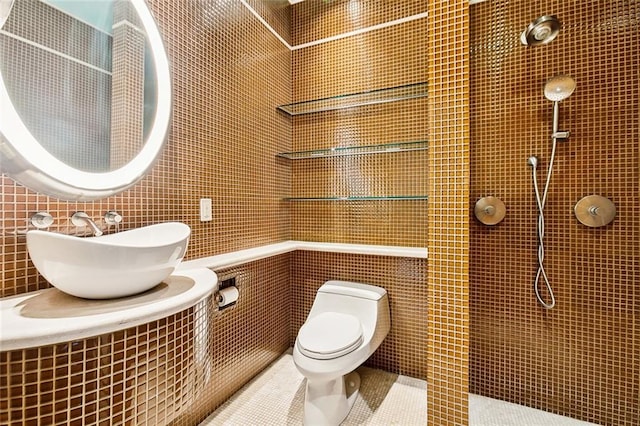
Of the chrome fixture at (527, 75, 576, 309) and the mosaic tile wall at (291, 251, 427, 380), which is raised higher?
the chrome fixture at (527, 75, 576, 309)

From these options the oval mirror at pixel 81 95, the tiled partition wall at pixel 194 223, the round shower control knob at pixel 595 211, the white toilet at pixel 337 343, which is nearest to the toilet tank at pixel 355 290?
the white toilet at pixel 337 343

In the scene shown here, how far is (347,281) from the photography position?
2.00 meters

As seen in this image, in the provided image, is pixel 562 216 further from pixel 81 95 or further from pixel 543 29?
pixel 81 95

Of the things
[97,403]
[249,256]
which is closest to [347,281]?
[249,256]

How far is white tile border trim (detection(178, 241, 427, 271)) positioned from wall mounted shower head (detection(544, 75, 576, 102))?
106 centimetres

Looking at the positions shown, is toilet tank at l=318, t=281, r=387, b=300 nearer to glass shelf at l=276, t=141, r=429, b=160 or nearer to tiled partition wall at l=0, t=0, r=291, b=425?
tiled partition wall at l=0, t=0, r=291, b=425

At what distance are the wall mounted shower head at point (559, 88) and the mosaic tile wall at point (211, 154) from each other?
1.68m

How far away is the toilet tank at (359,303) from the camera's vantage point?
1704 mm

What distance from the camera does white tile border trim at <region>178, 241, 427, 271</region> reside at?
1.38 meters

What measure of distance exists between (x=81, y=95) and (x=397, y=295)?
6.42 feet

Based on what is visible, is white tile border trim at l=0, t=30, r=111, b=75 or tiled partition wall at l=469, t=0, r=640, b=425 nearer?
white tile border trim at l=0, t=30, r=111, b=75

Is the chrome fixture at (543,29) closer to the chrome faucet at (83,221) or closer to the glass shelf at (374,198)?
the glass shelf at (374,198)

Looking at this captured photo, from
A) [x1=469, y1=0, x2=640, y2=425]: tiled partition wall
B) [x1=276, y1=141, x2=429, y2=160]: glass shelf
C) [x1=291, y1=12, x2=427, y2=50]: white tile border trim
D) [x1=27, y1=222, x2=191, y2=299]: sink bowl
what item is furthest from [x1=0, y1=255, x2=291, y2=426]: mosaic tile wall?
[x1=291, y1=12, x2=427, y2=50]: white tile border trim

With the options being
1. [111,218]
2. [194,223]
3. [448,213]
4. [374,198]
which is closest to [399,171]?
[374,198]
